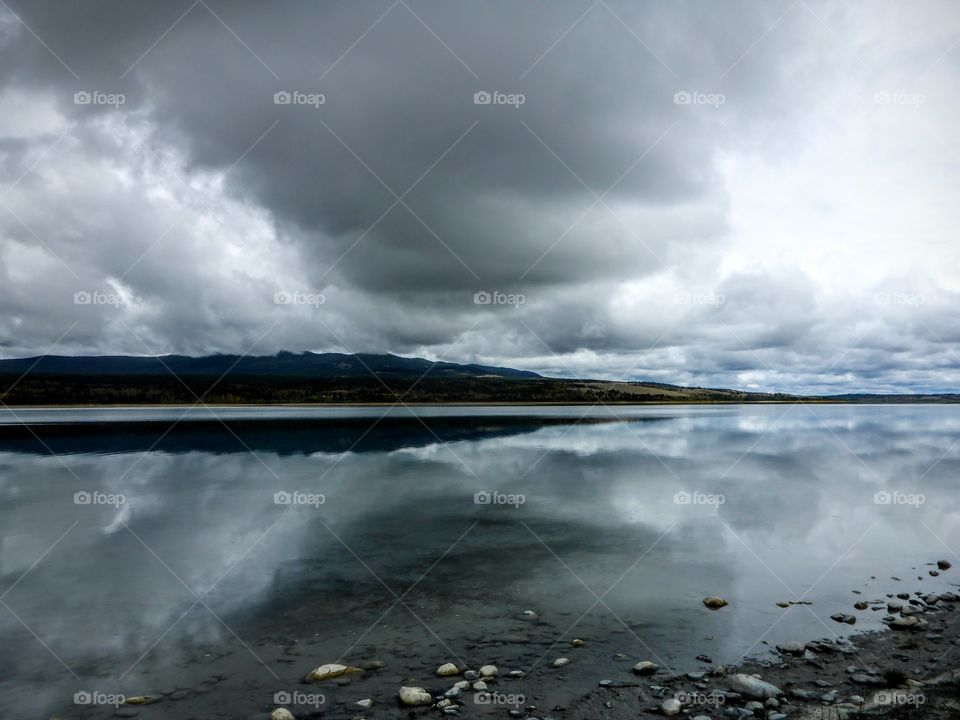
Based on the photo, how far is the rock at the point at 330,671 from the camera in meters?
9.03

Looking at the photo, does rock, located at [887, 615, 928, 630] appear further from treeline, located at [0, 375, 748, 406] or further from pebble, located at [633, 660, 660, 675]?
treeline, located at [0, 375, 748, 406]

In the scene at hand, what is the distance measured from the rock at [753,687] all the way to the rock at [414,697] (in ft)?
15.4

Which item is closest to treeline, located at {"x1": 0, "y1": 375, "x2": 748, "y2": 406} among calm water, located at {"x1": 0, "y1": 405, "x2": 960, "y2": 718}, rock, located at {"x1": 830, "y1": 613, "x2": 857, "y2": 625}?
calm water, located at {"x1": 0, "y1": 405, "x2": 960, "y2": 718}

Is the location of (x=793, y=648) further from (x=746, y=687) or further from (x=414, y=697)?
(x=414, y=697)

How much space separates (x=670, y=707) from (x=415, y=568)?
8209 mm

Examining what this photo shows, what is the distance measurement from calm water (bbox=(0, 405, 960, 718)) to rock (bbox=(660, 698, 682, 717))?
4.25 feet

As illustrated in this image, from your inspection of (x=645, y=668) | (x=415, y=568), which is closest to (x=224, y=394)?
(x=415, y=568)

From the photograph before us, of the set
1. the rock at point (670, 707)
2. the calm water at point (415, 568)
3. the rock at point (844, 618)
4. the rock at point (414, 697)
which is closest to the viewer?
the rock at point (670, 707)

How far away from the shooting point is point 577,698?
8.41 m

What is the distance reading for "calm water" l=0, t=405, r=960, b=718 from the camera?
381 inches

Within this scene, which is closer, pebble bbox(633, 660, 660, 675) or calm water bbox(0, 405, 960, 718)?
pebble bbox(633, 660, 660, 675)

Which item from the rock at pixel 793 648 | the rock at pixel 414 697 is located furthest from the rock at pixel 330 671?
the rock at pixel 793 648

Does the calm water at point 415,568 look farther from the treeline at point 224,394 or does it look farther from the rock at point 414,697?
the treeline at point 224,394

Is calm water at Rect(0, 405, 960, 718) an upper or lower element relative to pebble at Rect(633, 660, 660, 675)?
upper
